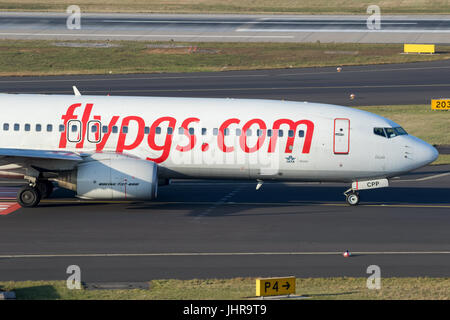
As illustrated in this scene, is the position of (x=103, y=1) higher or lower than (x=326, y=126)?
higher

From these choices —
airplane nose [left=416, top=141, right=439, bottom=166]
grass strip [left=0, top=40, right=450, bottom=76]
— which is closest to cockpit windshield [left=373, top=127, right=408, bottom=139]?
airplane nose [left=416, top=141, right=439, bottom=166]

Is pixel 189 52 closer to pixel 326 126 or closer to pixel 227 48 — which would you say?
pixel 227 48

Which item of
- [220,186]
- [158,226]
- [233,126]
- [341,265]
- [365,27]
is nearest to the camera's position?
[341,265]

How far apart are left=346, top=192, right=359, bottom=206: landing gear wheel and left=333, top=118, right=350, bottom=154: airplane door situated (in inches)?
93.5

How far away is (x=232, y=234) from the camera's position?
33.7m

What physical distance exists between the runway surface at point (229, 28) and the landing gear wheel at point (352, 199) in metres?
55.1

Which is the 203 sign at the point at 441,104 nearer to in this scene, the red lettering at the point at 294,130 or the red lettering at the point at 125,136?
the red lettering at the point at 294,130

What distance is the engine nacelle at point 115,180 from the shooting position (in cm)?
3622

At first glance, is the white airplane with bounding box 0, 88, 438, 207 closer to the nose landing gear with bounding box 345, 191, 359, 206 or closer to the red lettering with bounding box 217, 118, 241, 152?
the red lettering with bounding box 217, 118, 241, 152

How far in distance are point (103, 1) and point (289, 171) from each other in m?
102

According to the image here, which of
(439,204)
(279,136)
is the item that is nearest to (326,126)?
(279,136)

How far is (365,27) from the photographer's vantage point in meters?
103

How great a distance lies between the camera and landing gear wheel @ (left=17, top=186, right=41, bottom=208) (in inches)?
1490

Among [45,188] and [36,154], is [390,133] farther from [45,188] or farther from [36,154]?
[45,188]
